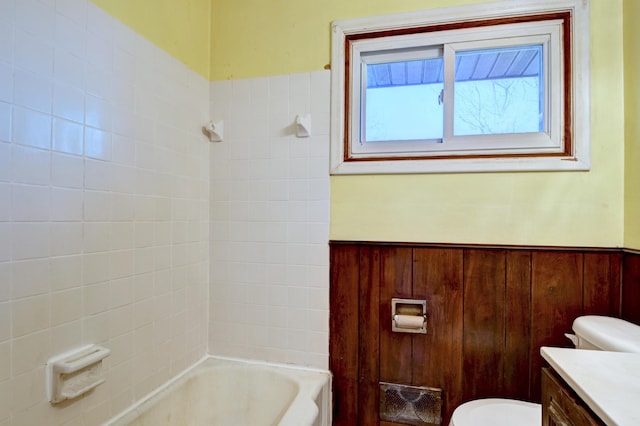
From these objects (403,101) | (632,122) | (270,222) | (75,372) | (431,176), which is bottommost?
(75,372)

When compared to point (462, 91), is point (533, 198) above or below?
below

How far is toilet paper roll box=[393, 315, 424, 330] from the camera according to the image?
58.9 inches

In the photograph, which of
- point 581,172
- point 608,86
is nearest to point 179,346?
point 581,172

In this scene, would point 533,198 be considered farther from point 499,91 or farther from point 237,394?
point 237,394

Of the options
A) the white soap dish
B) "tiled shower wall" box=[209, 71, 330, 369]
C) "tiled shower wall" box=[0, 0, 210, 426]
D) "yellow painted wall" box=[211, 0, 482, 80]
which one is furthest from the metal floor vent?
"yellow painted wall" box=[211, 0, 482, 80]

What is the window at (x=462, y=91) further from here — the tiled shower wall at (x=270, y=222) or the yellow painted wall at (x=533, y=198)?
the tiled shower wall at (x=270, y=222)

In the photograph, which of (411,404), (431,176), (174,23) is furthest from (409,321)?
(174,23)

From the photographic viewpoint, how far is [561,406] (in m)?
0.82

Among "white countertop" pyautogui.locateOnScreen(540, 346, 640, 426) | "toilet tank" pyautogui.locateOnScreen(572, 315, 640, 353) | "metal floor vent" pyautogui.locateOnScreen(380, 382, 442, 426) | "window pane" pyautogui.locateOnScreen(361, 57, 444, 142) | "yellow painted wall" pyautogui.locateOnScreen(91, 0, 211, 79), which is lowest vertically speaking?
"metal floor vent" pyautogui.locateOnScreen(380, 382, 442, 426)

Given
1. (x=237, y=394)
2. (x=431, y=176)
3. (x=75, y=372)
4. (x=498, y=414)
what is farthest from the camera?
(x=237, y=394)

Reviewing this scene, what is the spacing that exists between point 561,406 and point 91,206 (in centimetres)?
154

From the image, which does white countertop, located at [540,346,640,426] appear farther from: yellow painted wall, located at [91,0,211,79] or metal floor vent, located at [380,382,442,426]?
yellow painted wall, located at [91,0,211,79]

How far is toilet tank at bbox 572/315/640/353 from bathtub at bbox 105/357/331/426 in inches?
42.1

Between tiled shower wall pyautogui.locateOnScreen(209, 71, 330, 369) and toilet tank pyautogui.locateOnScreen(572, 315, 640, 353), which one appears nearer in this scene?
toilet tank pyautogui.locateOnScreen(572, 315, 640, 353)
